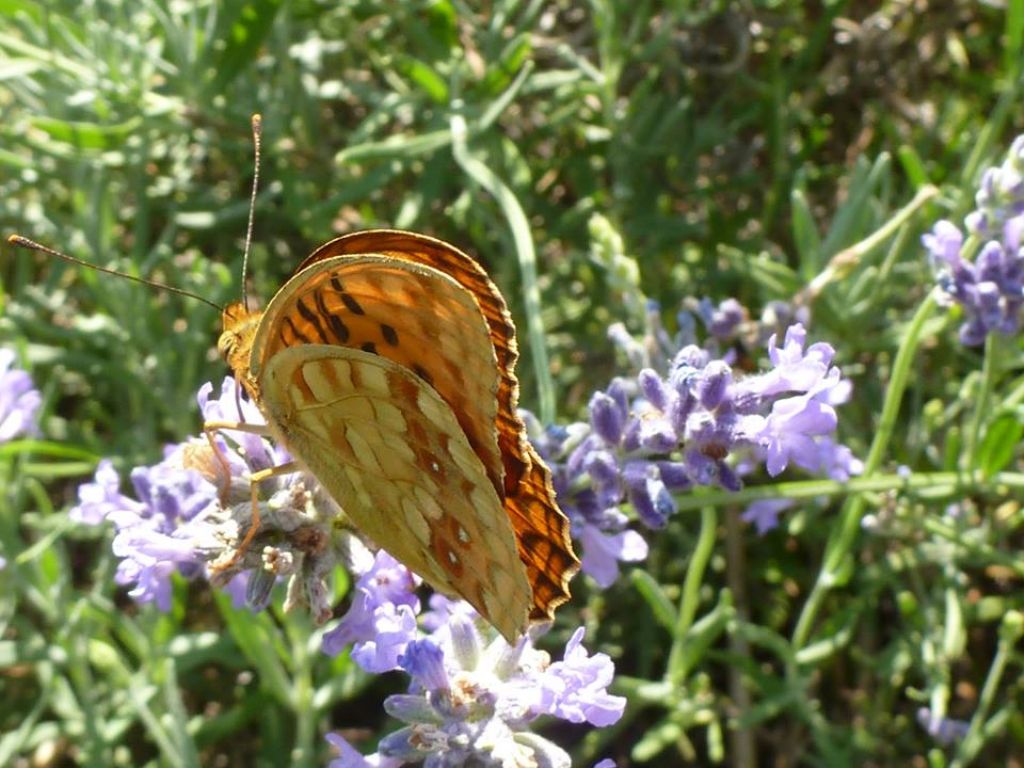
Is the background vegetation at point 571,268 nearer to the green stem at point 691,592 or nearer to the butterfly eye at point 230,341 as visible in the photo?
the green stem at point 691,592

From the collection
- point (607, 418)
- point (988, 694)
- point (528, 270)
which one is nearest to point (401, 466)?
point (607, 418)

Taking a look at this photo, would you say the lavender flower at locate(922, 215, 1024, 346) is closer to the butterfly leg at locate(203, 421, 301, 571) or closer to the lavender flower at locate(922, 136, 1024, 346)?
the lavender flower at locate(922, 136, 1024, 346)

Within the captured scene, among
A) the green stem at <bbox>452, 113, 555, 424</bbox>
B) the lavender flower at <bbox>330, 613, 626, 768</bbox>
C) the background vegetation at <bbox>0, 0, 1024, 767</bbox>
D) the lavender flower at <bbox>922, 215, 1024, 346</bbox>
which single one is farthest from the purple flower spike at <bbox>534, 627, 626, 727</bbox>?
the lavender flower at <bbox>922, 215, 1024, 346</bbox>

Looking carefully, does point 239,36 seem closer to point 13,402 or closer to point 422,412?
point 13,402

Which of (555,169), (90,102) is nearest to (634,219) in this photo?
(555,169)

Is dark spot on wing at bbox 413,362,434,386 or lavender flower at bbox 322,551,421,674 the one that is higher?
dark spot on wing at bbox 413,362,434,386

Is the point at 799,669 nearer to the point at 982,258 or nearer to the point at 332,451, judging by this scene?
the point at 982,258

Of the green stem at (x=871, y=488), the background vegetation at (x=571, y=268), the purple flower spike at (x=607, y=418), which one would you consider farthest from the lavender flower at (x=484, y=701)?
the background vegetation at (x=571, y=268)
